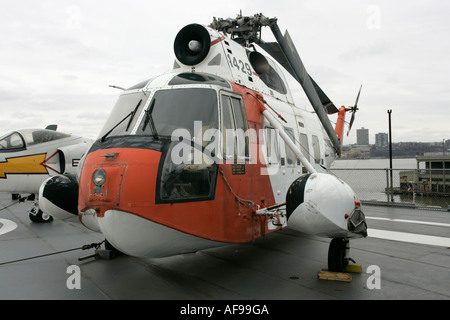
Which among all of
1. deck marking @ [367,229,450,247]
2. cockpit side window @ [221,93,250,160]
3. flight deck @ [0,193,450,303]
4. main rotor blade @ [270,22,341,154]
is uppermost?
main rotor blade @ [270,22,341,154]

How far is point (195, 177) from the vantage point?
4.08m

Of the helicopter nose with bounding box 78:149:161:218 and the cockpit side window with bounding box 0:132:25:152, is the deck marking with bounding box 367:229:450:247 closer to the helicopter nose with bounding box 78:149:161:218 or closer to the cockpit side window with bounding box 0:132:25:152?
the helicopter nose with bounding box 78:149:161:218

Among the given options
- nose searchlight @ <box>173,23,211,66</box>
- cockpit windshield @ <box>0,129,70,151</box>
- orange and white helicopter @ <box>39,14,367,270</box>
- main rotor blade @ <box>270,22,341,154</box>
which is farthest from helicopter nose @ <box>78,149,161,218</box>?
cockpit windshield @ <box>0,129,70,151</box>

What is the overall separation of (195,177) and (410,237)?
5.96 metres

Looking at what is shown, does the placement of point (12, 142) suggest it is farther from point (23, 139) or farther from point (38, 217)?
point (38, 217)

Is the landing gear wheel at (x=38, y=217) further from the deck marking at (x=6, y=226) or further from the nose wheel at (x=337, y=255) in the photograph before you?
the nose wheel at (x=337, y=255)

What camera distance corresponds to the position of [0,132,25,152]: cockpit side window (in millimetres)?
9469

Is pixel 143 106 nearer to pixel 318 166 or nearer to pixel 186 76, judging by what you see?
pixel 186 76

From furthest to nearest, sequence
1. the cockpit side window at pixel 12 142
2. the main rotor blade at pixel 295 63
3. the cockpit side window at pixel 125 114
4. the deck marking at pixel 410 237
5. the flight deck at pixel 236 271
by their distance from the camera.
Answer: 1. the cockpit side window at pixel 12 142
2. the deck marking at pixel 410 237
3. the main rotor blade at pixel 295 63
4. the flight deck at pixel 236 271
5. the cockpit side window at pixel 125 114

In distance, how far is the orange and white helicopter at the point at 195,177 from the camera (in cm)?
369

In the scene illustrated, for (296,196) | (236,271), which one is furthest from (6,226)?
(296,196)

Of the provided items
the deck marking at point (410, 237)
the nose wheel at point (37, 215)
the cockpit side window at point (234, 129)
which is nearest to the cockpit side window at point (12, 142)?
the nose wheel at point (37, 215)

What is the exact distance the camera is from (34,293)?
14.7 ft

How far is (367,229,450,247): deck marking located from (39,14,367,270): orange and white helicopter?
3.09 metres
